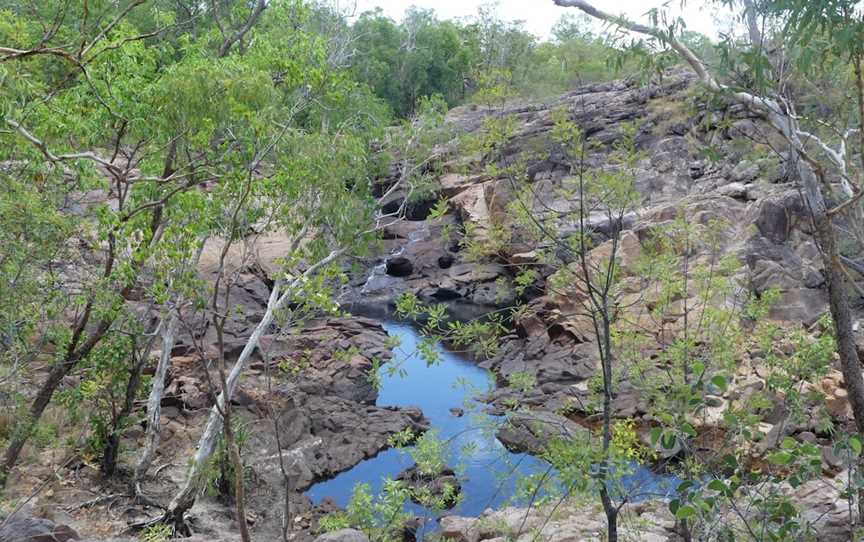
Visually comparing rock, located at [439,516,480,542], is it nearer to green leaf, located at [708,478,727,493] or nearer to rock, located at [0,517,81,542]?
rock, located at [0,517,81,542]

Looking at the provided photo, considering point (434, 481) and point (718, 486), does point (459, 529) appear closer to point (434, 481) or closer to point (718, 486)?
point (434, 481)

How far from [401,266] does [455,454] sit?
13.5 metres

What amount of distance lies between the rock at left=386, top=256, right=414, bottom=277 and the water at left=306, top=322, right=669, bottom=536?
7.08 meters

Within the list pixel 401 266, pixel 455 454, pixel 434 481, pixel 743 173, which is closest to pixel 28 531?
pixel 434 481

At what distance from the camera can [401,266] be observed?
25.4 m

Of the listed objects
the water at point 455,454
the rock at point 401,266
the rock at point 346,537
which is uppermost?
the rock at point 401,266

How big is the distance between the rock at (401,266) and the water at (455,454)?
708 centimetres

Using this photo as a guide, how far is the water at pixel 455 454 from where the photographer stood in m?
7.88

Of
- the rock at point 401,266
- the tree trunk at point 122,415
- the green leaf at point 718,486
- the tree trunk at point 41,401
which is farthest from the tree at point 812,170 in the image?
the rock at point 401,266

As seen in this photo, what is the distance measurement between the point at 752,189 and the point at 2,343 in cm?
1703

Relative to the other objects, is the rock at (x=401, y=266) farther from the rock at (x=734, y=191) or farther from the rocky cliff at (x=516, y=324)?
the rock at (x=734, y=191)

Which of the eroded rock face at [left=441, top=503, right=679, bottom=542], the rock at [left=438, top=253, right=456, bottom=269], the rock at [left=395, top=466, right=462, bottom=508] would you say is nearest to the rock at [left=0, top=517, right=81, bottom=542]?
the eroded rock face at [left=441, top=503, right=679, bottom=542]

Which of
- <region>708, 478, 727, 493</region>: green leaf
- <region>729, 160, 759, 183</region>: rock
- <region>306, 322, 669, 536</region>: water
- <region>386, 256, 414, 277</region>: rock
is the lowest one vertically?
<region>306, 322, 669, 536</region>: water

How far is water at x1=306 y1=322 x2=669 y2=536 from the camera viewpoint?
7883 millimetres
